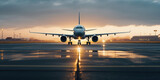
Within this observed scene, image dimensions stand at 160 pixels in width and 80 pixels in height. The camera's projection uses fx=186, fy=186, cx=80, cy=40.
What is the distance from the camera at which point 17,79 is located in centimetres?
701

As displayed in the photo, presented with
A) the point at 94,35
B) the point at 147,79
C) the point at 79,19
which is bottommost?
the point at 147,79

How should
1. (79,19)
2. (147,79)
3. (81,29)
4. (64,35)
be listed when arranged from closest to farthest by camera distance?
(147,79) < (81,29) < (64,35) < (79,19)

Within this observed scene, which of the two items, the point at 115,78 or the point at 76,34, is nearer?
the point at 115,78

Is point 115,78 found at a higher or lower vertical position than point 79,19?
lower

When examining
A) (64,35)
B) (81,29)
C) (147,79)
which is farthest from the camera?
(64,35)

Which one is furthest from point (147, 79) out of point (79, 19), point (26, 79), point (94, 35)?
point (79, 19)

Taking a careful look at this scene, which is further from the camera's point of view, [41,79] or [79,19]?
[79,19]

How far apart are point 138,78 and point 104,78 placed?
1309 millimetres

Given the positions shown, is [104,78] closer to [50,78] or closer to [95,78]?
[95,78]

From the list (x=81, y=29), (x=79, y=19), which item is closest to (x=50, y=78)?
(x=81, y=29)

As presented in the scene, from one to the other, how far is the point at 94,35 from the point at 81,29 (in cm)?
467

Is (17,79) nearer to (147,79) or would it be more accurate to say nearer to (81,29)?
(147,79)

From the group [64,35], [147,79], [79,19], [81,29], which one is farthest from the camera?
[79,19]

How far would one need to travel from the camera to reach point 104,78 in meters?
7.13
